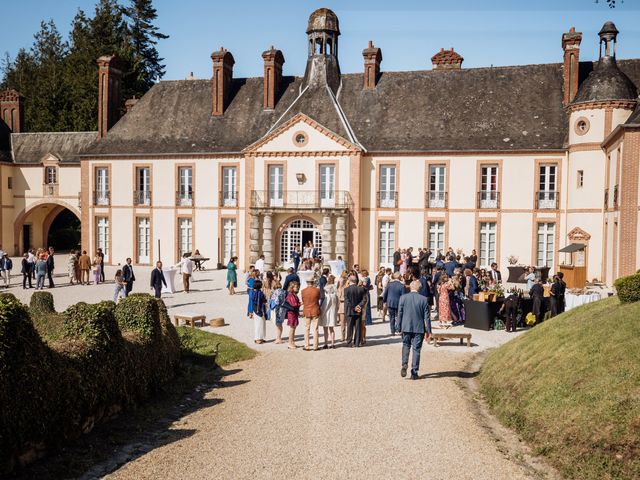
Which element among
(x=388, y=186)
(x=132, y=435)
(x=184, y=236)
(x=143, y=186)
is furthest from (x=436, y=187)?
(x=132, y=435)

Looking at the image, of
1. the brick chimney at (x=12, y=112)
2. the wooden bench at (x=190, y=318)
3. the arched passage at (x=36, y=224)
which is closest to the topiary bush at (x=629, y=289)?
the wooden bench at (x=190, y=318)

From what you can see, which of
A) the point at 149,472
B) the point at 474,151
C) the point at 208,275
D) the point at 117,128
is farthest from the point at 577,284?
the point at 117,128

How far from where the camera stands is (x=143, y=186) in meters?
35.1

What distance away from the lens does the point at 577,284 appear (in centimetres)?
2564

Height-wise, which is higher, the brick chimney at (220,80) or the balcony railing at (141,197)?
the brick chimney at (220,80)

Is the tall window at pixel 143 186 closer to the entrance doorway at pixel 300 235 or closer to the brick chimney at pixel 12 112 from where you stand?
the entrance doorway at pixel 300 235

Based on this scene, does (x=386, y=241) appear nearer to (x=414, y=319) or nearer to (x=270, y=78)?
(x=270, y=78)

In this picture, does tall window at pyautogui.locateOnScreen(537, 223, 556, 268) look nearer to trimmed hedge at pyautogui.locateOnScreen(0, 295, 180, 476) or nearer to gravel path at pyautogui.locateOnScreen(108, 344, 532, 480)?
gravel path at pyautogui.locateOnScreen(108, 344, 532, 480)

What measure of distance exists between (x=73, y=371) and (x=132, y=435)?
49.8 inches

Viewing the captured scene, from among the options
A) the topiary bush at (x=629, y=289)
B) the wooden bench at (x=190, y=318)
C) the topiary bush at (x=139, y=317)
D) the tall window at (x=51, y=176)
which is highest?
the tall window at (x=51, y=176)

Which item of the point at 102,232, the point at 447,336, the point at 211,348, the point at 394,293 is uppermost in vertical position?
the point at 102,232

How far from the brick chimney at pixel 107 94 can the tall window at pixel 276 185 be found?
9.64m

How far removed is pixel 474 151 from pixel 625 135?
7731 millimetres

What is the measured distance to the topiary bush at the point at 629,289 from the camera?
39.5 feet
